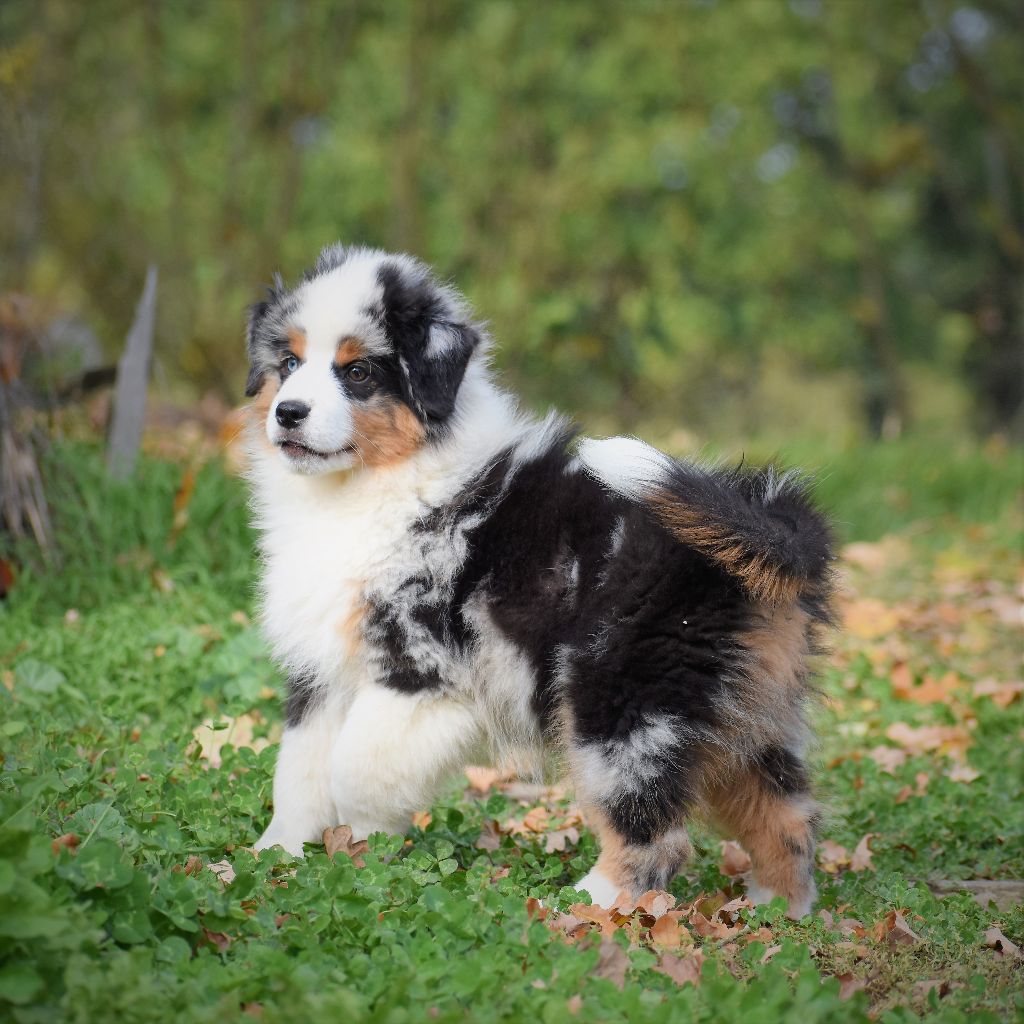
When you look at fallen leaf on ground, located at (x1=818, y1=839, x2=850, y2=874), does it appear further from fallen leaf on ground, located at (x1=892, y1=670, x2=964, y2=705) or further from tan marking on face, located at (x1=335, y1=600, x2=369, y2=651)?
fallen leaf on ground, located at (x1=892, y1=670, x2=964, y2=705)

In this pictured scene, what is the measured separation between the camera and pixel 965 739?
5.23 meters

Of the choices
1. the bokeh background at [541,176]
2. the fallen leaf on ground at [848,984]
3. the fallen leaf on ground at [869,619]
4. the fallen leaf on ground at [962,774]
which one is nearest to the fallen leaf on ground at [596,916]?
the fallen leaf on ground at [848,984]

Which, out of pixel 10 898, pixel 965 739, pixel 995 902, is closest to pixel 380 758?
pixel 10 898

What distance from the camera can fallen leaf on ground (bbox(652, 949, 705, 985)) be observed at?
2752mm

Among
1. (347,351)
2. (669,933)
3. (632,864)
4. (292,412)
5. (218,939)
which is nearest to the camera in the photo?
(218,939)

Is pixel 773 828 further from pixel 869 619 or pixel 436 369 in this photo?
pixel 869 619

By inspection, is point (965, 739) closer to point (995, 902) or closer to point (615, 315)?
point (995, 902)

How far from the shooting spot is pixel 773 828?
11.6 ft

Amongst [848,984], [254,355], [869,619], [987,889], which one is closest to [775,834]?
[848,984]

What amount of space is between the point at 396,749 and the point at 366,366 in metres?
1.18

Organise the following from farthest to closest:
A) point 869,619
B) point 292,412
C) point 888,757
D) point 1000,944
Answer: point 869,619 → point 888,757 → point 292,412 → point 1000,944

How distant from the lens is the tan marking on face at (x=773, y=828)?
351cm

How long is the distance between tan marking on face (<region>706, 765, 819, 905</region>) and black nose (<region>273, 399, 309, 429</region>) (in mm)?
1613

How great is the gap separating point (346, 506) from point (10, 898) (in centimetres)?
172
